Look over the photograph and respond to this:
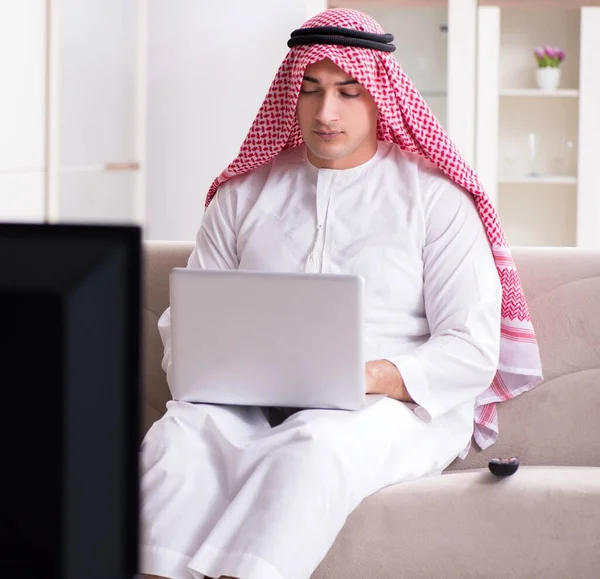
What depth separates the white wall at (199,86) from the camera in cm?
426

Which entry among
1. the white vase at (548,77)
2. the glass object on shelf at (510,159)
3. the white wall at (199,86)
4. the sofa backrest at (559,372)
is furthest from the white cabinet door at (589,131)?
the sofa backrest at (559,372)

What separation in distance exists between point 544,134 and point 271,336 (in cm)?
345

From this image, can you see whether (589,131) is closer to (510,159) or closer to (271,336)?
(510,159)

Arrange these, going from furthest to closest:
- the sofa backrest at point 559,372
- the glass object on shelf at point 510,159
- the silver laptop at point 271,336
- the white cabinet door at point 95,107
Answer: the glass object on shelf at point 510,159, the white cabinet door at point 95,107, the sofa backrest at point 559,372, the silver laptop at point 271,336

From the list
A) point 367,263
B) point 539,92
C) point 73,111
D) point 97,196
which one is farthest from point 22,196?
point 539,92

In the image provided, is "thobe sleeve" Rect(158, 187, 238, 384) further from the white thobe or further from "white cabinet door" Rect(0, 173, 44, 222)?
"white cabinet door" Rect(0, 173, 44, 222)

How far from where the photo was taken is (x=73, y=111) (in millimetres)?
4160

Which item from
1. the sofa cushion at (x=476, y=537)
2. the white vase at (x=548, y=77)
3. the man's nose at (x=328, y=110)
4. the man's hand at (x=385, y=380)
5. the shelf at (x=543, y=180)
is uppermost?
the white vase at (x=548, y=77)

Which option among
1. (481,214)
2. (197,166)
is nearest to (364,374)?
(481,214)

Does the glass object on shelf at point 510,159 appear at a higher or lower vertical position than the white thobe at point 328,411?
higher

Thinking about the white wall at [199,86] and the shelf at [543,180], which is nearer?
the white wall at [199,86]

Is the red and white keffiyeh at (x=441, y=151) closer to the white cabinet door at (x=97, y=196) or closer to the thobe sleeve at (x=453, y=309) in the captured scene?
the thobe sleeve at (x=453, y=309)

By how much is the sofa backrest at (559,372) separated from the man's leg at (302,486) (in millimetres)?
367

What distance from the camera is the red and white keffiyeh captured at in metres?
2.35
